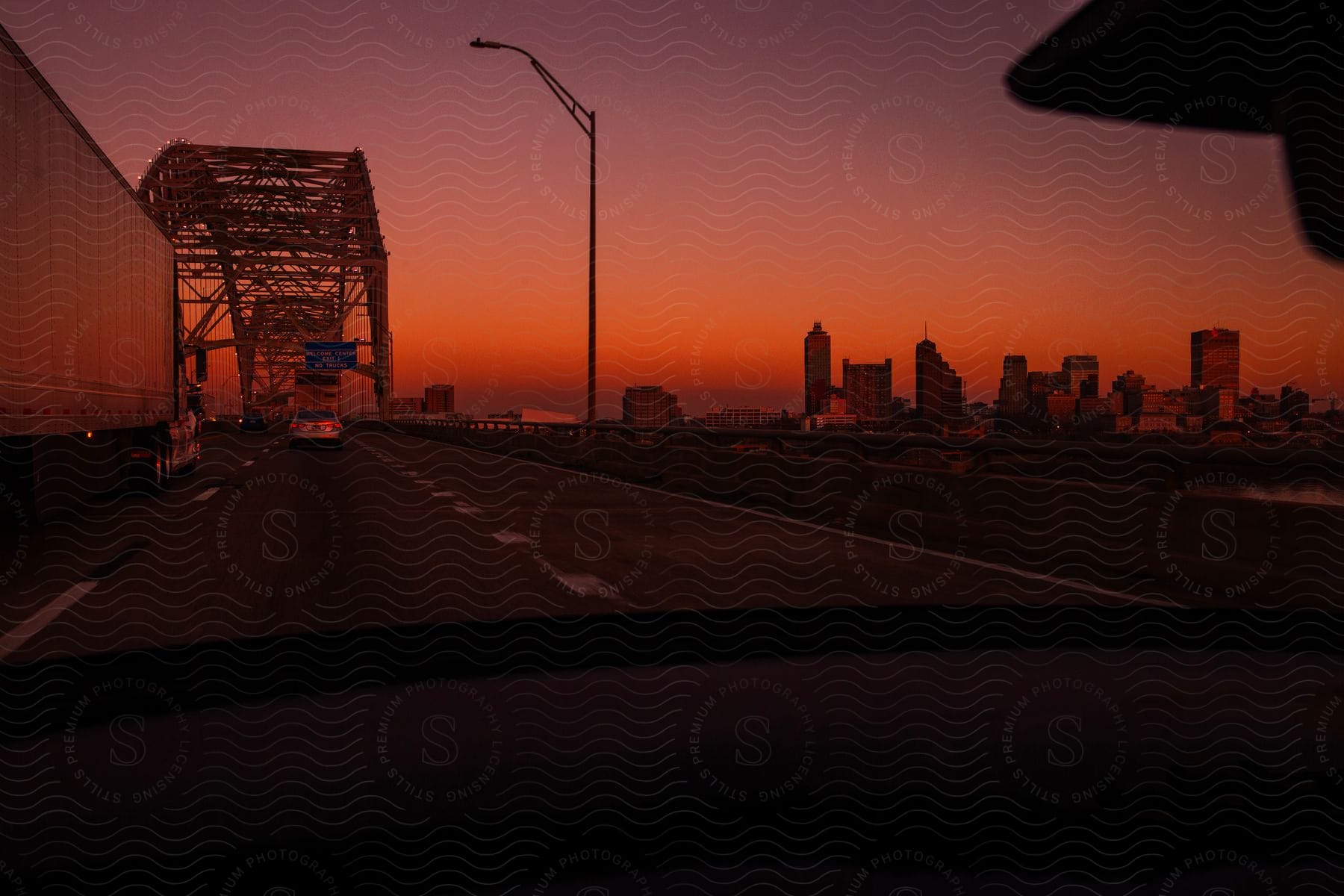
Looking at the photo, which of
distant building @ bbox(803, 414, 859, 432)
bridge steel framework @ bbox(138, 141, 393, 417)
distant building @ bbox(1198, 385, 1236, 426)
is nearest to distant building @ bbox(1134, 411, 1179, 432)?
distant building @ bbox(1198, 385, 1236, 426)

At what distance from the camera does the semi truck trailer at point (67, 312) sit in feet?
36.8

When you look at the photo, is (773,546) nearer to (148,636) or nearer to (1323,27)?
(148,636)

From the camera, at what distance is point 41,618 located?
27.6ft

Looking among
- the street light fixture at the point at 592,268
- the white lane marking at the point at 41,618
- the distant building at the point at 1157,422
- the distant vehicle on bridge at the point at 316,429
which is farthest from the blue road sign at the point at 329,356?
the distant building at the point at 1157,422

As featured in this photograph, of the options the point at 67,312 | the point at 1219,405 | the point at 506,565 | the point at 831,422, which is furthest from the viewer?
the point at 831,422

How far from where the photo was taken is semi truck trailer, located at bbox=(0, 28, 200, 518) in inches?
441

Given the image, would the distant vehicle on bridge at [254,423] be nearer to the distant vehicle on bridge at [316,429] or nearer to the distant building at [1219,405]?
the distant vehicle on bridge at [316,429]

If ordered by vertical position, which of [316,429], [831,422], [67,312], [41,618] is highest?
[67,312]

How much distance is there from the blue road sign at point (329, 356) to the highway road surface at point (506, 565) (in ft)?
210

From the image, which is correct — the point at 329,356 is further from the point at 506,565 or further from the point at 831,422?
the point at 506,565

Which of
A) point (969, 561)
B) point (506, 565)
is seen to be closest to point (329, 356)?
point (506, 565)

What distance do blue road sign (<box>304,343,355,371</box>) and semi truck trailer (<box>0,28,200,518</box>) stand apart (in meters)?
60.5

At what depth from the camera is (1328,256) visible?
4145mm

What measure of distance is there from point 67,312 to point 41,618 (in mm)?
6458
